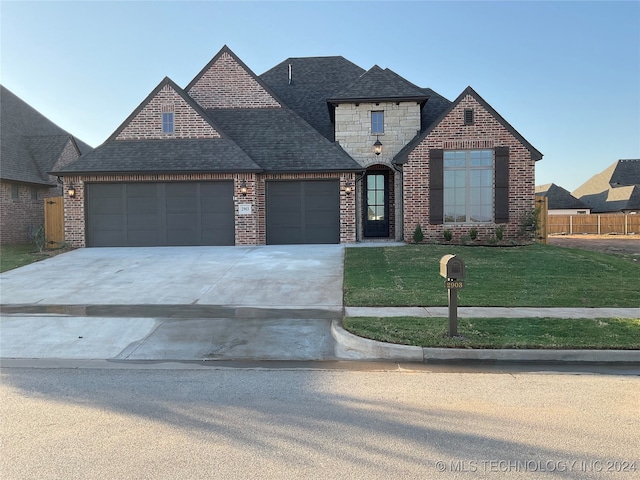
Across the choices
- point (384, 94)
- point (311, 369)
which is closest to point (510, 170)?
point (384, 94)

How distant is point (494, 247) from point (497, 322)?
9536 millimetres

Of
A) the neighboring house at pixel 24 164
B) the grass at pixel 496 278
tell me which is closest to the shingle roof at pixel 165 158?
the grass at pixel 496 278

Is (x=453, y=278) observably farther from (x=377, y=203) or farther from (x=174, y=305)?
(x=377, y=203)

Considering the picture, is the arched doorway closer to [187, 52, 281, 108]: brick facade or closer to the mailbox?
[187, 52, 281, 108]: brick facade

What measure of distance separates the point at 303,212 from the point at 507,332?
11640mm

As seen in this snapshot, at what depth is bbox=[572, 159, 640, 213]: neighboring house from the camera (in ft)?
147

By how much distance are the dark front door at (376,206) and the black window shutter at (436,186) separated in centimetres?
281

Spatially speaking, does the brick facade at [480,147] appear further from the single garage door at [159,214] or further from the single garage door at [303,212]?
the single garage door at [159,214]

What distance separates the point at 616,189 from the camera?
47969mm

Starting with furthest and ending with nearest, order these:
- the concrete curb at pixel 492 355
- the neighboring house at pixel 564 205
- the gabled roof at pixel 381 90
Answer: the neighboring house at pixel 564 205 → the gabled roof at pixel 381 90 → the concrete curb at pixel 492 355

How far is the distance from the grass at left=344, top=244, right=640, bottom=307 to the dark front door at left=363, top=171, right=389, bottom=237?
12.5 ft

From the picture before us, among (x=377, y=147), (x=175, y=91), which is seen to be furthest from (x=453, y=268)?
(x=175, y=91)

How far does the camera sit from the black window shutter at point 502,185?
16.2 metres

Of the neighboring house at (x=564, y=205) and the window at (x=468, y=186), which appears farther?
the neighboring house at (x=564, y=205)
